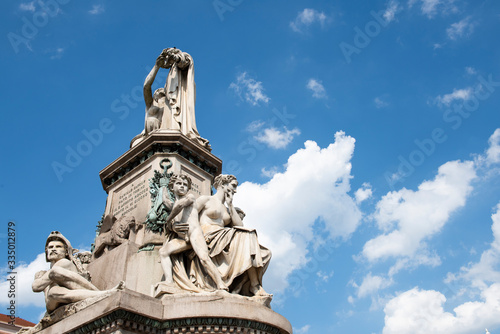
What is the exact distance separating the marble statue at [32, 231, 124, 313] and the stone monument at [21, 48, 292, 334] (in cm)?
2

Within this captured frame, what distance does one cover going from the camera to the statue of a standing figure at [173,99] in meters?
12.5

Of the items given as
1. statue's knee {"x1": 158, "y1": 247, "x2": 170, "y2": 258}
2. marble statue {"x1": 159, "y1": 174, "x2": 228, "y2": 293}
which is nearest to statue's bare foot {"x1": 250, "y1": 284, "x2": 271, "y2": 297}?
marble statue {"x1": 159, "y1": 174, "x2": 228, "y2": 293}

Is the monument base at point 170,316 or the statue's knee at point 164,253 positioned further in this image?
the statue's knee at point 164,253

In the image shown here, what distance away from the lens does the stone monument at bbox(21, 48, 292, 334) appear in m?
7.53

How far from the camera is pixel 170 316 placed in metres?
7.53

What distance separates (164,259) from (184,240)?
Result: 47 cm

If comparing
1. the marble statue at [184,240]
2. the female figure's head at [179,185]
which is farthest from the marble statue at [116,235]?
the marble statue at [184,240]

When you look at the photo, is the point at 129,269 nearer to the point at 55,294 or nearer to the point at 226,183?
the point at 55,294

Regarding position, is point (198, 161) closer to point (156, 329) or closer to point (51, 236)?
point (51, 236)

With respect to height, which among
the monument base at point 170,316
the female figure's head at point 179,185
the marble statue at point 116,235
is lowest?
the monument base at point 170,316

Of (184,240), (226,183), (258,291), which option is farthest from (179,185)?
(258,291)

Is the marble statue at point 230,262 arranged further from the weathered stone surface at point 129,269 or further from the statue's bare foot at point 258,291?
the weathered stone surface at point 129,269

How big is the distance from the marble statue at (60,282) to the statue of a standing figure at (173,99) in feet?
13.9

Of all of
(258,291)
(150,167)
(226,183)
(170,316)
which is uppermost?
(150,167)
